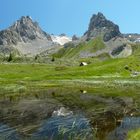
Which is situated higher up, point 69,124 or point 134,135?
point 69,124

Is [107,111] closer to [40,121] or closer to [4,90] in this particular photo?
[40,121]

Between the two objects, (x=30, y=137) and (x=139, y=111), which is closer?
(x=30, y=137)

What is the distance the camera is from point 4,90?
95500mm

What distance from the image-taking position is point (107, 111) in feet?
161

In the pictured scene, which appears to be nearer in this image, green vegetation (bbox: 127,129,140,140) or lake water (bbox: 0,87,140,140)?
green vegetation (bbox: 127,129,140,140)

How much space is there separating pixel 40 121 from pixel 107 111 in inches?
462

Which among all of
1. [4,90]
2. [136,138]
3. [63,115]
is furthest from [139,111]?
[4,90]

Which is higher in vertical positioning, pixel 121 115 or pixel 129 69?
pixel 129 69

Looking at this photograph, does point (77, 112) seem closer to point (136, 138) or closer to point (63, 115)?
point (63, 115)

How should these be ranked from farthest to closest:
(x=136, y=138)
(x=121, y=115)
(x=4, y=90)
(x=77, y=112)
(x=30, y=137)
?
(x=4, y=90), (x=77, y=112), (x=121, y=115), (x=30, y=137), (x=136, y=138)

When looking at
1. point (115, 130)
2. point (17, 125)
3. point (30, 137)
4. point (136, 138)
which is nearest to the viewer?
point (136, 138)

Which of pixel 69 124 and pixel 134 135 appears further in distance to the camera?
pixel 69 124

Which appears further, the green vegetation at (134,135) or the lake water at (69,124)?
the lake water at (69,124)

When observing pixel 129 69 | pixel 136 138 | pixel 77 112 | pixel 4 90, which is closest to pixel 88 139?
pixel 136 138
